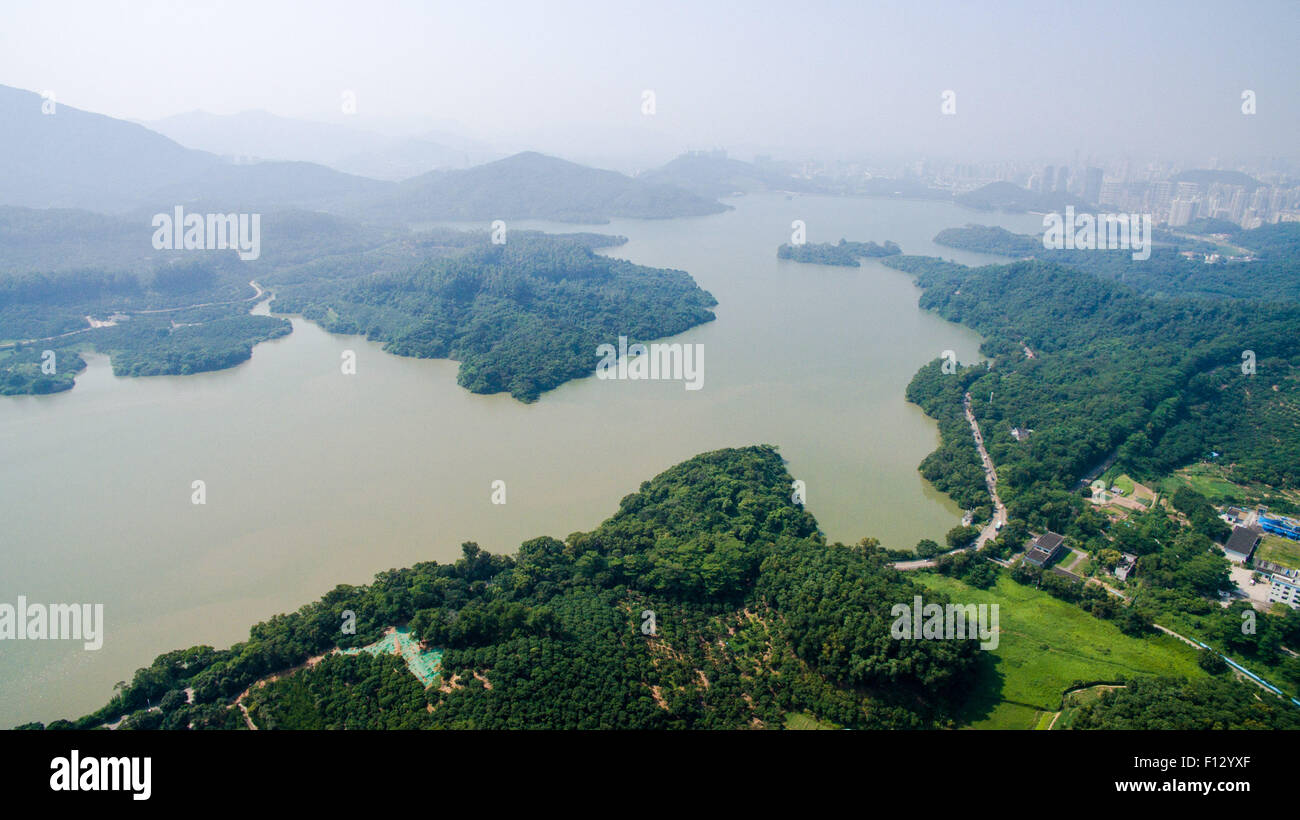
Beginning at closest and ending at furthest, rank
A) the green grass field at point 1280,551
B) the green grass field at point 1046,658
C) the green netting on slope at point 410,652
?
the green netting on slope at point 410,652 < the green grass field at point 1046,658 < the green grass field at point 1280,551

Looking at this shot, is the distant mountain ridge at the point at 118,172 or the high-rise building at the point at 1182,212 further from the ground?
the distant mountain ridge at the point at 118,172

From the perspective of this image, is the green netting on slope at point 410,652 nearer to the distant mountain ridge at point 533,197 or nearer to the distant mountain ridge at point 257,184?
the distant mountain ridge at point 257,184

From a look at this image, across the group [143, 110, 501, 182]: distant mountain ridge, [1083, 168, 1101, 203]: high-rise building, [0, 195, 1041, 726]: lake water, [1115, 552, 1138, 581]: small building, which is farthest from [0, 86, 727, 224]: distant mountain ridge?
[1115, 552, 1138, 581]: small building

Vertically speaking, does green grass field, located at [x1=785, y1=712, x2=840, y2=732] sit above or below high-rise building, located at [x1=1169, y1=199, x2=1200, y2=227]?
below

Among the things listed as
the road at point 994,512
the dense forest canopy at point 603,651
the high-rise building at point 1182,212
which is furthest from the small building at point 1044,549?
the high-rise building at point 1182,212

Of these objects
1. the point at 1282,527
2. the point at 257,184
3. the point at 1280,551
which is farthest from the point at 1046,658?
the point at 257,184

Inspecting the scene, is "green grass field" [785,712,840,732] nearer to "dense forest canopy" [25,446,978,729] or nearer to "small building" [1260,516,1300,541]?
"dense forest canopy" [25,446,978,729]
